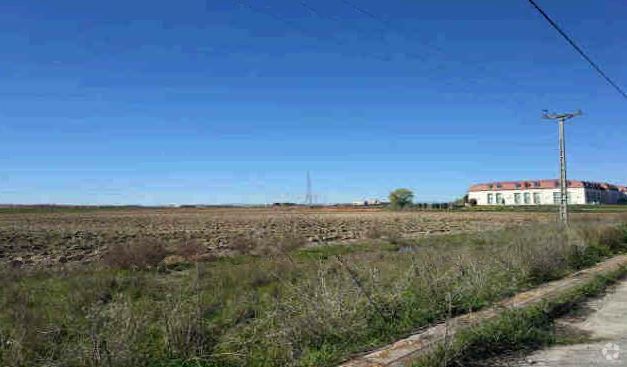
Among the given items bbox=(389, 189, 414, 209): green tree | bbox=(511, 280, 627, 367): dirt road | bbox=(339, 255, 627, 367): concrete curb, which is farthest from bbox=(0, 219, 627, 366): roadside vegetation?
bbox=(389, 189, 414, 209): green tree

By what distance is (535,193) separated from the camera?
5910 inches

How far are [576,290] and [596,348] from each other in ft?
13.6

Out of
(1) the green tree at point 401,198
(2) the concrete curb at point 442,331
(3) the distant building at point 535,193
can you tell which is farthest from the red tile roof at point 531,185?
(2) the concrete curb at point 442,331

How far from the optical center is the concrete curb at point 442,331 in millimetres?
6000

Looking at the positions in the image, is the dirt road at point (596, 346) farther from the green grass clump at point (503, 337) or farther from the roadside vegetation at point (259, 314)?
the roadside vegetation at point (259, 314)

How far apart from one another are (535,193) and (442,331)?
155 m

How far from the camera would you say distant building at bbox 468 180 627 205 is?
5723 inches

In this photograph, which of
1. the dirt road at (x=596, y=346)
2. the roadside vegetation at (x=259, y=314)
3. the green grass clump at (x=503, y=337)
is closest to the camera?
the roadside vegetation at (x=259, y=314)

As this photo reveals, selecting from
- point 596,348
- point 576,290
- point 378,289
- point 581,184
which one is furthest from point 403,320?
point 581,184

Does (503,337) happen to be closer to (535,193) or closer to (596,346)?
(596,346)

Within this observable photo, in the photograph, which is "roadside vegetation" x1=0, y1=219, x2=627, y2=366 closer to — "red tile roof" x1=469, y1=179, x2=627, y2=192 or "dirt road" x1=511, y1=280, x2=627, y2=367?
"dirt road" x1=511, y1=280, x2=627, y2=367

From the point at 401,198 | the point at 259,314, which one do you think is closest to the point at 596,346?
the point at 259,314

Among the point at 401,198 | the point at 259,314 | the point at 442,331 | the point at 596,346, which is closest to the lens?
the point at 596,346

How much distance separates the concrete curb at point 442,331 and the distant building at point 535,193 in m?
139
